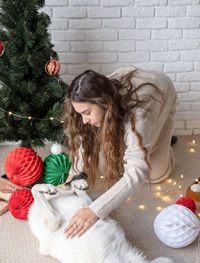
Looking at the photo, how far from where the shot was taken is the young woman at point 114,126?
1.25 metres

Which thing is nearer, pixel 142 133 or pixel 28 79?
pixel 142 133

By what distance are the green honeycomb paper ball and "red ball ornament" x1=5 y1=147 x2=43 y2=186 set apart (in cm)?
4

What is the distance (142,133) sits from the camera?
4.38 feet

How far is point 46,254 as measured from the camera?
4.34 ft

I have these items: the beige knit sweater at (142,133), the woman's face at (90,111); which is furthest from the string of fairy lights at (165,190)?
the woman's face at (90,111)

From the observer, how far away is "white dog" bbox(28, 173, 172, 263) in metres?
1.15

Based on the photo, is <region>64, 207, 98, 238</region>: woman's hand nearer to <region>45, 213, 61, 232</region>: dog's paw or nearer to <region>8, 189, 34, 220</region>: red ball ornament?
<region>45, 213, 61, 232</region>: dog's paw

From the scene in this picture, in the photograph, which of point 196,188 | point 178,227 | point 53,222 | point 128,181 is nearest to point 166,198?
point 196,188

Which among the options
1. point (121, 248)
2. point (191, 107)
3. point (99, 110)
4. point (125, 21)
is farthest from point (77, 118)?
point (191, 107)

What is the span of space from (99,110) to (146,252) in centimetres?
64

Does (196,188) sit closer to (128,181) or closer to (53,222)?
(128,181)

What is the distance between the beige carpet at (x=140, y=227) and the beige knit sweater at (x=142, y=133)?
0.25 metres

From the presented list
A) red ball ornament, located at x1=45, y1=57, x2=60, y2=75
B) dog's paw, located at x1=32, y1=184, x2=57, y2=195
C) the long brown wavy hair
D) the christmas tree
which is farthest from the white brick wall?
dog's paw, located at x1=32, y1=184, x2=57, y2=195

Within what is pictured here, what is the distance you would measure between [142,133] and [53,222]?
0.50 metres
